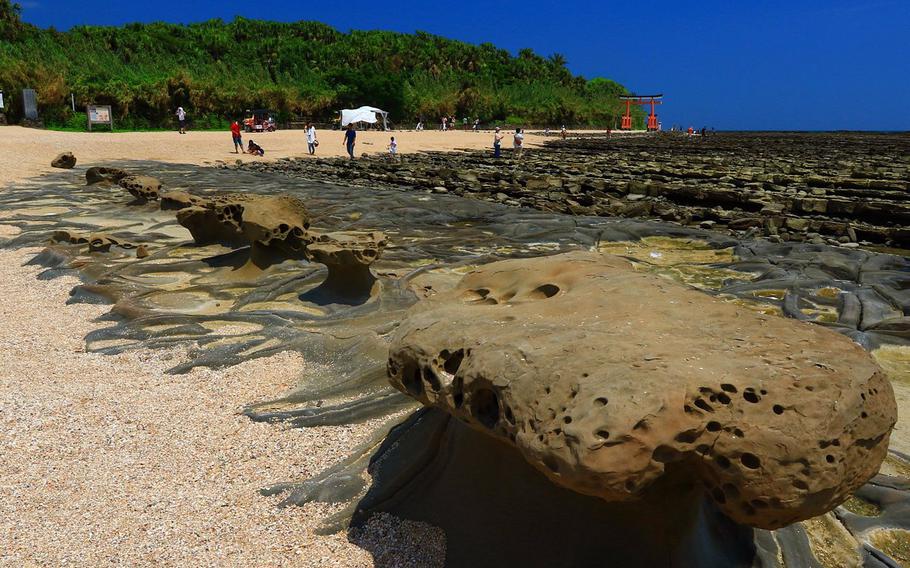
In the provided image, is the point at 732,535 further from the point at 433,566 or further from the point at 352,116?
the point at 352,116

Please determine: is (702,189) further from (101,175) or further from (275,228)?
(101,175)

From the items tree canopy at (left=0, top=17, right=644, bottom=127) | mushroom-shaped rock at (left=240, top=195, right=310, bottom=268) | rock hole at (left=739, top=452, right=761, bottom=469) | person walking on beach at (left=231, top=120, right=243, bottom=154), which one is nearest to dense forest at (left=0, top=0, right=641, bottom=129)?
tree canopy at (left=0, top=17, right=644, bottom=127)

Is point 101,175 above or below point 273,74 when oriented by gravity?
below

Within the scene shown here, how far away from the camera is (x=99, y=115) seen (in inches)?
1377

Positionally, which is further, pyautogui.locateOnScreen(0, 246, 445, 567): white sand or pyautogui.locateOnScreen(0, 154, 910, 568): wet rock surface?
pyautogui.locateOnScreen(0, 246, 445, 567): white sand

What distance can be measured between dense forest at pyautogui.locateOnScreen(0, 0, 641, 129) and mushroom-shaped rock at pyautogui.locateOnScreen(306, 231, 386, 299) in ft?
121

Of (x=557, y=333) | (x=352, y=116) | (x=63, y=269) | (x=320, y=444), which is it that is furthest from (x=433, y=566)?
(x=352, y=116)

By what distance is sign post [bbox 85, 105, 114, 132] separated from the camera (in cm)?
3458

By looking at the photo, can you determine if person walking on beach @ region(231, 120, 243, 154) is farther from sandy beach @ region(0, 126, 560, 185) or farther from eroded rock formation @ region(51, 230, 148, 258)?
eroded rock formation @ region(51, 230, 148, 258)

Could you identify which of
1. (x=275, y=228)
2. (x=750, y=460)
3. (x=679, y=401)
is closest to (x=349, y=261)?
(x=275, y=228)

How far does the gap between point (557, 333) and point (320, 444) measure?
2.15 meters

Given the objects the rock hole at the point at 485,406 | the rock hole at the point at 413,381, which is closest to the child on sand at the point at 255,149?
the rock hole at the point at 413,381

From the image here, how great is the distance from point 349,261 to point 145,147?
2543 cm

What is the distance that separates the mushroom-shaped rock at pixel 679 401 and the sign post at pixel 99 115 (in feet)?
127
